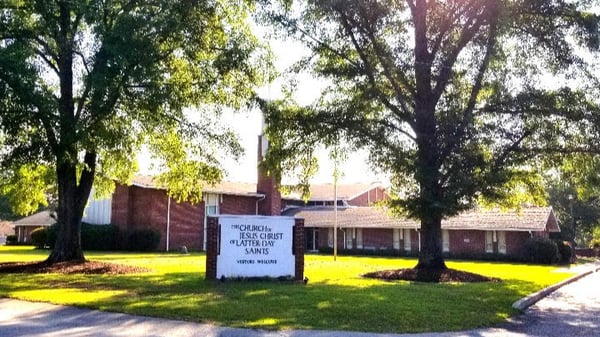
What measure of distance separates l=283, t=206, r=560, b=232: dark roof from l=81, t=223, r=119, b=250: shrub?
40.8ft

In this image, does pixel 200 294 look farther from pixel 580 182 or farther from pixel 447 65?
pixel 580 182

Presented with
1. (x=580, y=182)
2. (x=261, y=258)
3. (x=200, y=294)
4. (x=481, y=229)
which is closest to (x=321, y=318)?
(x=200, y=294)

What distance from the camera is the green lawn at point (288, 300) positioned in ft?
31.9

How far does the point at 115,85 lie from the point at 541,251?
89.7ft

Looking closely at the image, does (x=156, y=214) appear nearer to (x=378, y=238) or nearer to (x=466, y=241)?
(x=378, y=238)

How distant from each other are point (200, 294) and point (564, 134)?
42.2 ft

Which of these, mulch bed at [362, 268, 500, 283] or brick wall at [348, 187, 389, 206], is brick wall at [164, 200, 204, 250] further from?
mulch bed at [362, 268, 500, 283]

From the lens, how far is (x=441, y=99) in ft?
62.6

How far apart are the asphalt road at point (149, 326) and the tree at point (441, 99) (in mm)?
5829

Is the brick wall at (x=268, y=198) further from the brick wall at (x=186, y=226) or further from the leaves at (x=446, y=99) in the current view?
the leaves at (x=446, y=99)

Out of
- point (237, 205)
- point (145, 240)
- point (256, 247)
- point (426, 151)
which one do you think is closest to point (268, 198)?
point (237, 205)

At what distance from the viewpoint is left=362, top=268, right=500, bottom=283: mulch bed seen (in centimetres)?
1820

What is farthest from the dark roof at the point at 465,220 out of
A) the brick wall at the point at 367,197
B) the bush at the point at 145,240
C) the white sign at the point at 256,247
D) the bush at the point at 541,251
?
the white sign at the point at 256,247

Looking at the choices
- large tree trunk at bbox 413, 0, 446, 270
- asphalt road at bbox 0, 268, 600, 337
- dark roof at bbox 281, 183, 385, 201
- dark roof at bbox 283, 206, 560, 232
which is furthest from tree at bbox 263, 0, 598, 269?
dark roof at bbox 281, 183, 385, 201
